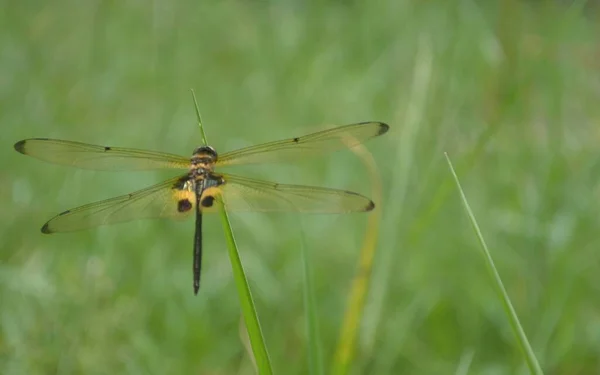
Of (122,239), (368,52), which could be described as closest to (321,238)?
(122,239)

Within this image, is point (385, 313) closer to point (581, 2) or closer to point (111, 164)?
point (111, 164)

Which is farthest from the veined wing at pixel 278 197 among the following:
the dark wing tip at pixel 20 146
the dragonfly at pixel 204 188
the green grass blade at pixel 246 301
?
the green grass blade at pixel 246 301

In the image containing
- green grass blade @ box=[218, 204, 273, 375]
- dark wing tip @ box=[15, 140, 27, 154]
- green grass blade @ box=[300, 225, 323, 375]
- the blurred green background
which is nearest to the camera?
green grass blade @ box=[218, 204, 273, 375]

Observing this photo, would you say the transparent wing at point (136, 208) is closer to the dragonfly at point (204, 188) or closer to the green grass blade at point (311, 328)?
the dragonfly at point (204, 188)

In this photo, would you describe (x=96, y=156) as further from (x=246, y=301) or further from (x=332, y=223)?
(x=332, y=223)

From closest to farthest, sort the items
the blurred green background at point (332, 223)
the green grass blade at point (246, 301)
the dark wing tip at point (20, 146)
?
the green grass blade at point (246, 301) < the dark wing tip at point (20, 146) < the blurred green background at point (332, 223)

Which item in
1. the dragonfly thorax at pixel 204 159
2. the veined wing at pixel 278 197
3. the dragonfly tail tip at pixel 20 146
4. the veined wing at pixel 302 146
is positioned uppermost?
the dragonfly tail tip at pixel 20 146

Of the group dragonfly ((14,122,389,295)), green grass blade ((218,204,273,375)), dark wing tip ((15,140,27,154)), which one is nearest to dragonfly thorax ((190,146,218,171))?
dragonfly ((14,122,389,295))

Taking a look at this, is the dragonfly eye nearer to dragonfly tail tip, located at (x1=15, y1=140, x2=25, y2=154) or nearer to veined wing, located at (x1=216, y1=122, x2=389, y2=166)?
veined wing, located at (x1=216, y1=122, x2=389, y2=166)

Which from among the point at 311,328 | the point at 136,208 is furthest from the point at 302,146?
the point at 311,328

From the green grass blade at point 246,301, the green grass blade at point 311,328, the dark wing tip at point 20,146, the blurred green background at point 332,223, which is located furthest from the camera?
the blurred green background at point 332,223
